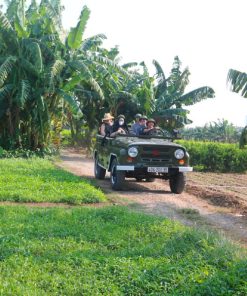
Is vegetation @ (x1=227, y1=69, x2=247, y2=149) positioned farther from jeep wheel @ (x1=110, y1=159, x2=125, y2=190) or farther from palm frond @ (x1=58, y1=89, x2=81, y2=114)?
palm frond @ (x1=58, y1=89, x2=81, y2=114)

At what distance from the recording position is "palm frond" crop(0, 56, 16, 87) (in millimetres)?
17098

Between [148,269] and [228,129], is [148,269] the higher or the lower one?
the lower one

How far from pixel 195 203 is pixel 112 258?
5.50 meters

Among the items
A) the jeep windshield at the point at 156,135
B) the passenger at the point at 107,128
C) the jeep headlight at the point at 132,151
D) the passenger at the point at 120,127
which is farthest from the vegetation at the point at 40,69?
the jeep headlight at the point at 132,151

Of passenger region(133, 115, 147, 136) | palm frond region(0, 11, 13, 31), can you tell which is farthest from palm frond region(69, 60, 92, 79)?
passenger region(133, 115, 147, 136)

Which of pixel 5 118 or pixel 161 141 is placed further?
pixel 5 118

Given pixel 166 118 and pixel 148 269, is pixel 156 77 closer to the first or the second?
pixel 166 118

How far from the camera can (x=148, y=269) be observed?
4.96m

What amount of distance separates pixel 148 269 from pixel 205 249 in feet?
3.48

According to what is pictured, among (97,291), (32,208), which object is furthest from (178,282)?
(32,208)

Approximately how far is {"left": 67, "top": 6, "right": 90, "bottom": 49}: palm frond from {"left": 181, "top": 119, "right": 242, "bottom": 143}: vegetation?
86.6ft

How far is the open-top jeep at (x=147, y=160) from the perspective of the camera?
1112 centimetres

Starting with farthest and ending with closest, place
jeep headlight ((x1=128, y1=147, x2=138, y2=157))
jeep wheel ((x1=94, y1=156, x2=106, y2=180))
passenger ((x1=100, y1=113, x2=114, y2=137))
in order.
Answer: jeep wheel ((x1=94, y1=156, x2=106, y2=180))
passenger ((x1=100, y1=113, x2=114, y2=137))
jeep headlight ((x1=128, y1=147, x2=138, y2=157))

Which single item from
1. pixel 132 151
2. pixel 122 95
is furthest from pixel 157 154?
pixel 122 95
